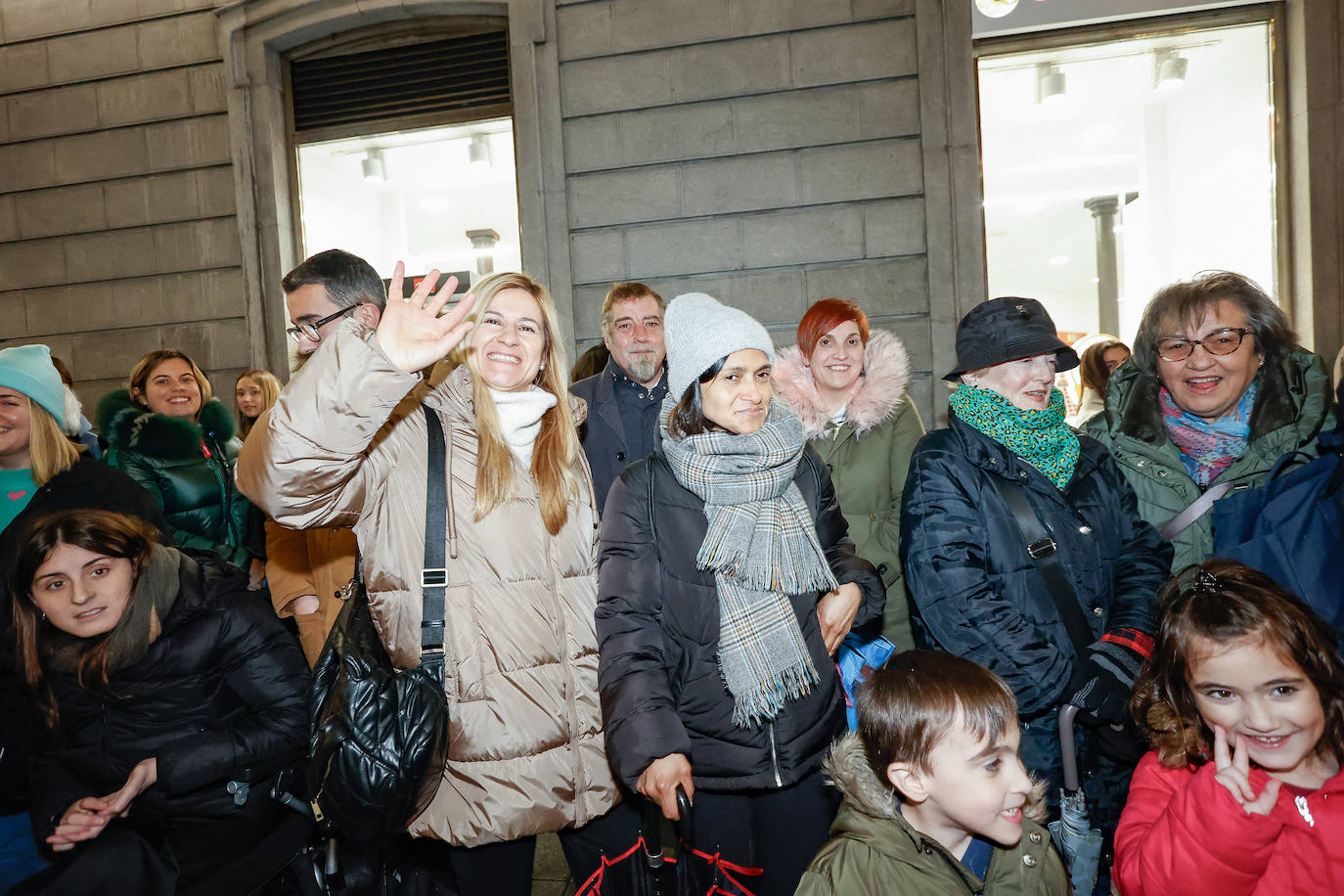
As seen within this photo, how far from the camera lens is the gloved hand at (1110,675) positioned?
2285mm

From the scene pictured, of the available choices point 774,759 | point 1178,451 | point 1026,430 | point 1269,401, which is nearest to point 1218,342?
point 1269,401

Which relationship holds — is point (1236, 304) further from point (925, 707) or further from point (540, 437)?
point (540, 437)

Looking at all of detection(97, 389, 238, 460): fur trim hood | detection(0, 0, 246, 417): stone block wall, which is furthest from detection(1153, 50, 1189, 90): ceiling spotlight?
detection(0, 0, 246, 417): stone block wall

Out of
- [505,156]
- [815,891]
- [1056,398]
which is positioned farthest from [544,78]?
[815,891]

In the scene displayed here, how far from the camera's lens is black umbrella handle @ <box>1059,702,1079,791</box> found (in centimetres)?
226

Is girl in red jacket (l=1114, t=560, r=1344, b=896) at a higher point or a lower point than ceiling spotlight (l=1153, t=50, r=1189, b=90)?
lower

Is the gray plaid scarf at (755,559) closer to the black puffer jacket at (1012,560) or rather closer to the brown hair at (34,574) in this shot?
the black puffer jacket at (1012,560)

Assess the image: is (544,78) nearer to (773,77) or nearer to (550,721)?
(773,77)

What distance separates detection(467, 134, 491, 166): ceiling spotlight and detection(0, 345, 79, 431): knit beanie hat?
14.1 feet

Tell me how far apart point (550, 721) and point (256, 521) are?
3231mm

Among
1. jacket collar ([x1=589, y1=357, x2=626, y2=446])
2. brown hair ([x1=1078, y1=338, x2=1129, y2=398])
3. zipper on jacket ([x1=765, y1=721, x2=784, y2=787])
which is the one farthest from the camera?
brown hair ([x1=1078, y1=338, x2=1129, y2=398])

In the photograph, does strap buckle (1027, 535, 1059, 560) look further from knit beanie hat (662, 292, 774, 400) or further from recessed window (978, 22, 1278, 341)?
recessed window (978, 22, 1278, 341)

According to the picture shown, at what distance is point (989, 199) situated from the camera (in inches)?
248

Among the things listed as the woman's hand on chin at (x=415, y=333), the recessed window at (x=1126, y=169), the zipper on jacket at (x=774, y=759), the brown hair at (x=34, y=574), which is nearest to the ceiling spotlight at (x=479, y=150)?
the recessed window at (x=1126, y=169)
